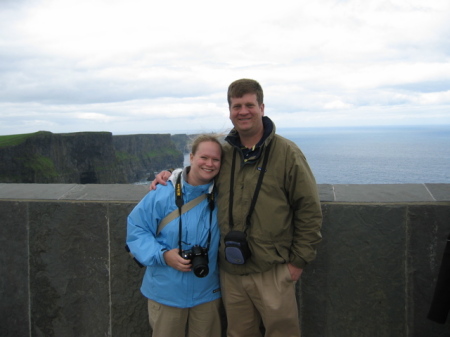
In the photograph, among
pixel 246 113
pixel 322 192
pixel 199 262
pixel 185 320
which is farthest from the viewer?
pixel 322 192

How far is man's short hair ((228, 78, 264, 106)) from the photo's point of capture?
259cm

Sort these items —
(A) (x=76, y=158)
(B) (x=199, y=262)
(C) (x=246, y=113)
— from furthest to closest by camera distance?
1. (A) (x=76, y=158)
2. (C) (x=246, y=113)
3. (B) (x=199, y=262)

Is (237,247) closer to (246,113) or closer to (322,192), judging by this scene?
(246,113)

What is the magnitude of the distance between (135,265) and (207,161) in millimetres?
1341

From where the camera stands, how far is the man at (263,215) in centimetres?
249

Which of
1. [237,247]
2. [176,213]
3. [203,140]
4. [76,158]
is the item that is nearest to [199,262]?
[237,247]

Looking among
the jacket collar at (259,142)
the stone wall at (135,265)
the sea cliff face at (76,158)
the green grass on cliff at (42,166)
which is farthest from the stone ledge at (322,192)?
the green grass on cliff at (42,166)

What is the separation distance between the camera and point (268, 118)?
2709mm

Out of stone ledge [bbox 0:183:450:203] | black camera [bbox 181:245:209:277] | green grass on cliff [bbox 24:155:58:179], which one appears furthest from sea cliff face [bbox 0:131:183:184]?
black camera [bbox 181:245:209:277]

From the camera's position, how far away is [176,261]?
2502mm

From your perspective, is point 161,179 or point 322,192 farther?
point 322,192

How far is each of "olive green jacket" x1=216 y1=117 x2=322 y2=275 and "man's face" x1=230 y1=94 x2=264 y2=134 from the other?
0.39 ft

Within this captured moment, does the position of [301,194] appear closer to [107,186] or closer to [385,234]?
[385,234]

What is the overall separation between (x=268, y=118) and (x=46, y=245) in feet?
7.50
